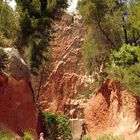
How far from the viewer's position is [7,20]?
25922 millimetres

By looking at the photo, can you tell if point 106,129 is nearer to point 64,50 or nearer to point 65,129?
point 65,129

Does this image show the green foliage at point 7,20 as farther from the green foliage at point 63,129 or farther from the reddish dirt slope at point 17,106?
the green foliage at point 63,129

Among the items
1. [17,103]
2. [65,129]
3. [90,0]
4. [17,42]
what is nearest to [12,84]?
[17,103]

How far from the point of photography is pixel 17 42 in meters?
27.1

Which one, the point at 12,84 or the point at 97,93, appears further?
the point at 97,93

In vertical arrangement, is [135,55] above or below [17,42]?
below

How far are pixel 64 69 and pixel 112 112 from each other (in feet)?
61.9

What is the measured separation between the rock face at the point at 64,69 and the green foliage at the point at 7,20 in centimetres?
1674

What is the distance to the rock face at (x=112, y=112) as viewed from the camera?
24.3 meters

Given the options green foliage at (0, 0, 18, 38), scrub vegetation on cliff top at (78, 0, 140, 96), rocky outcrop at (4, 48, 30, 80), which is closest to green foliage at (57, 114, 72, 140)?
scrub vegetation on cliff top at (78, 0, 140, 96)

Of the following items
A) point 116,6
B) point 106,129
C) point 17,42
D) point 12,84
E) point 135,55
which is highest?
point 116,6

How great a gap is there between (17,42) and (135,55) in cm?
786

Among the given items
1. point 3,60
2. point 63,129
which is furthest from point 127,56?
point 63,129

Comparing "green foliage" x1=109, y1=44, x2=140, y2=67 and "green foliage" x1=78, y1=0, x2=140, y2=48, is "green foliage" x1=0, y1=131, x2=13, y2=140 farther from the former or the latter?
"green foliage" x1=78, y1=0, x2=140, y2=48
